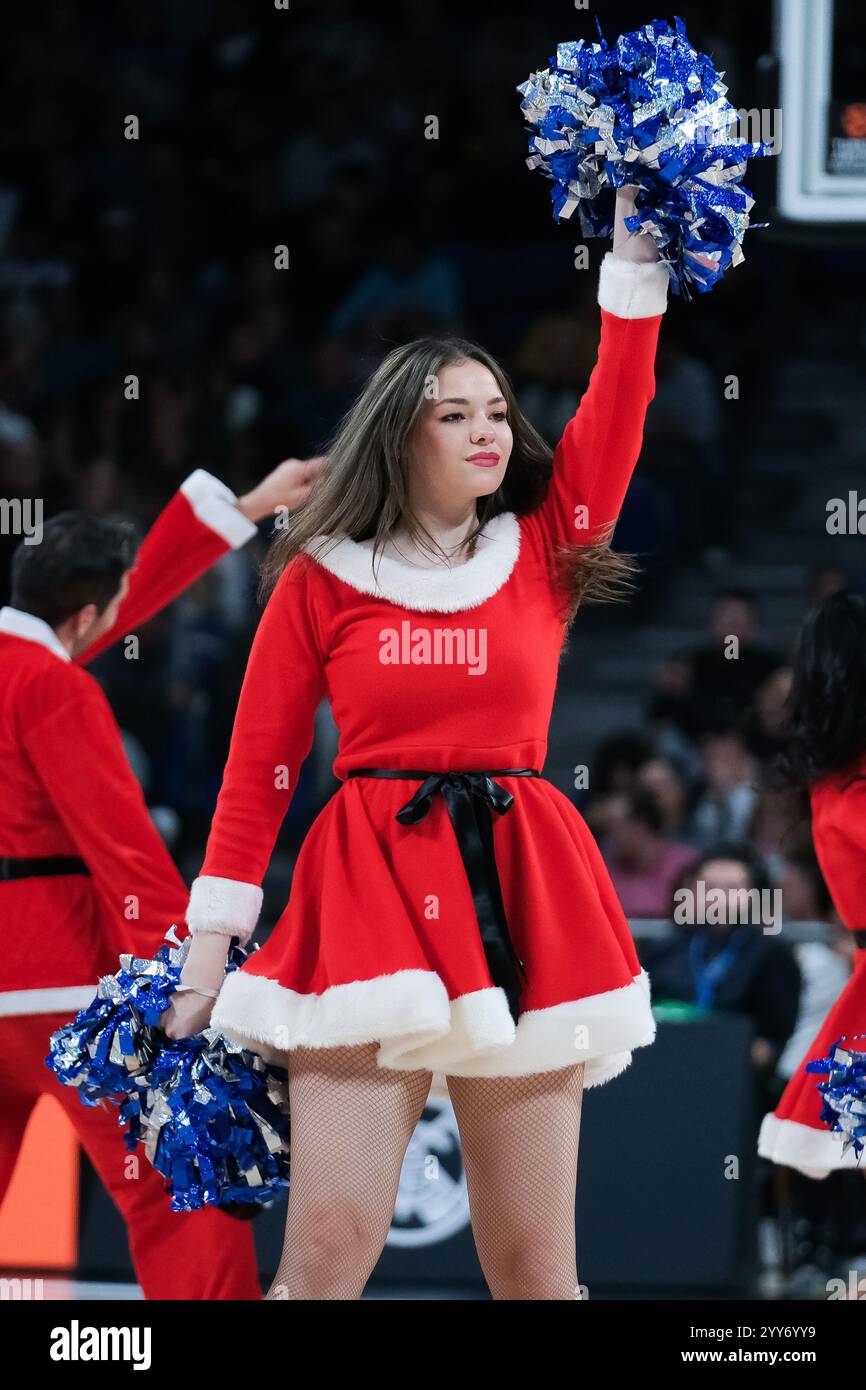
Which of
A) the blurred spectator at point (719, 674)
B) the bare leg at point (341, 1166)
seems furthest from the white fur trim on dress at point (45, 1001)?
the blurred spectator at point (719, 674)

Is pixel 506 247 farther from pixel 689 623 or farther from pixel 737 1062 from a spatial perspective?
pixel 737 1062

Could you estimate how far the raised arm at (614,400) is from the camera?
3010 millimetres

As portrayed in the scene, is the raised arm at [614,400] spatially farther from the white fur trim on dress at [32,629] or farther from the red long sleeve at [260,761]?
the white fur trim on dress at [32,629]

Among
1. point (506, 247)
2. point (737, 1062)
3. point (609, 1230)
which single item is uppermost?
point (506, 247)

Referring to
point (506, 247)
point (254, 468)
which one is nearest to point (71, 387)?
point (254, 468)

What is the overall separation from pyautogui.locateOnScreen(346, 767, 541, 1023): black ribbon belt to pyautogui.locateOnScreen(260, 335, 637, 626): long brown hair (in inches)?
14.0

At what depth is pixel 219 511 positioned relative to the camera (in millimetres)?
3895

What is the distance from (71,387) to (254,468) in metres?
1.10

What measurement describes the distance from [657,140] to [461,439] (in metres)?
0.51

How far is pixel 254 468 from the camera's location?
798 centimetres

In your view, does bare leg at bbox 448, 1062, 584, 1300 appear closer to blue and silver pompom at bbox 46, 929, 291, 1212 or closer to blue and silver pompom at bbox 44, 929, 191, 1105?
blue and silver pompom at bbox 46, 929, 291, 1212

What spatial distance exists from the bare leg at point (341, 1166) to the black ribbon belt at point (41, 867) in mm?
857

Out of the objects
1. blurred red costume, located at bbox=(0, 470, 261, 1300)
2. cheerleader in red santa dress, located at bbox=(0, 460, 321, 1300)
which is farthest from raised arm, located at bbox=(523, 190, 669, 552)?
blurred red costume, located at bbox=(0, 470, 261, 1300)

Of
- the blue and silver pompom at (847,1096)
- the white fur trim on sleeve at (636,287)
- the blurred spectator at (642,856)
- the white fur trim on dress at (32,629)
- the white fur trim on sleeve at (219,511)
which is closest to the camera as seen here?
the white fur trim on sleeve at (636,287)
